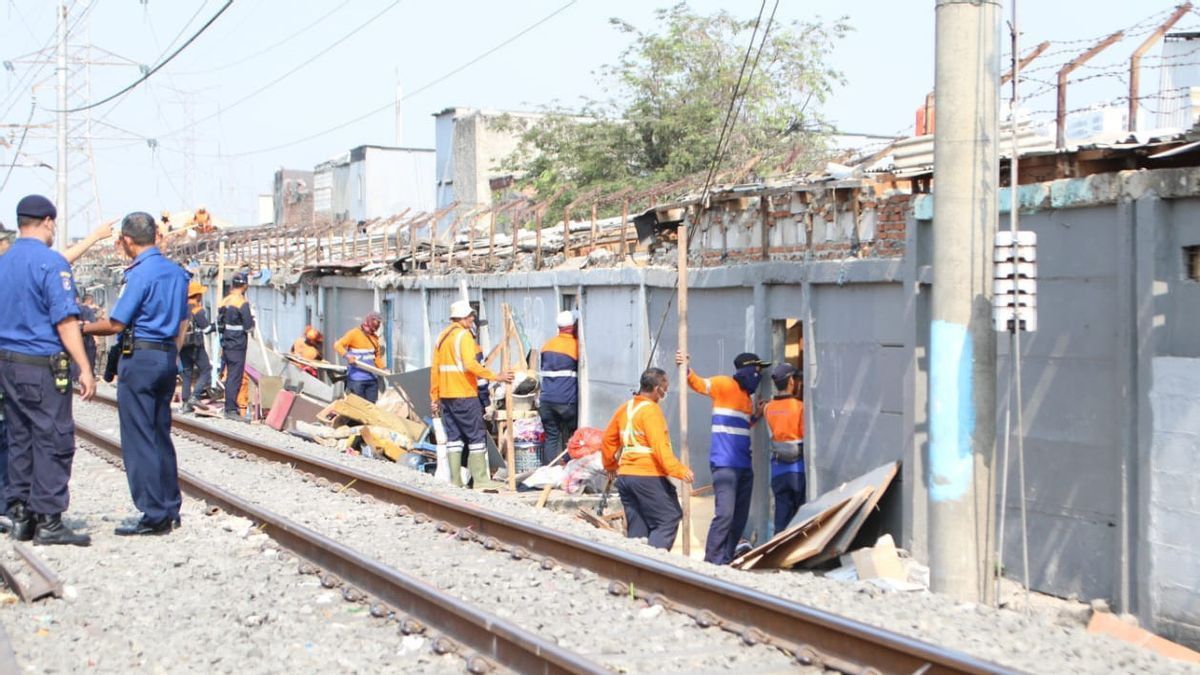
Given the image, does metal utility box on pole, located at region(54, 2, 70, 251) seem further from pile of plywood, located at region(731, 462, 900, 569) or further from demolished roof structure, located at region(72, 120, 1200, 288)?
pile of plywood, located at region(731, 462, 900, 569)

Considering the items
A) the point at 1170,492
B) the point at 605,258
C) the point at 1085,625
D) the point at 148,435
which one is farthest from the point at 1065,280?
the point at 605,258

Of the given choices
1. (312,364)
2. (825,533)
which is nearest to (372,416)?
(312,364)

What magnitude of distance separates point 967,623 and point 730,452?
14.2ft

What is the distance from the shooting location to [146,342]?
8234mm

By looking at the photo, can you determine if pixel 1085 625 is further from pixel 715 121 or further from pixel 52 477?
pixel 715 121

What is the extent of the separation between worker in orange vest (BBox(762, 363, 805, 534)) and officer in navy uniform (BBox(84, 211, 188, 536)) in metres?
5.22

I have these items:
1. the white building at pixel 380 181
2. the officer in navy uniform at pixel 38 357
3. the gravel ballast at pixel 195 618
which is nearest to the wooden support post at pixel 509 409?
the gravel ballast at pixel 195 618

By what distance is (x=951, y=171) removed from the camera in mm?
7723

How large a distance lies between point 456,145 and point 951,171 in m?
44.7

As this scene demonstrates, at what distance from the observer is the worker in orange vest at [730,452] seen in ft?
35.3

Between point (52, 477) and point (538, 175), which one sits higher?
point (538, 175)

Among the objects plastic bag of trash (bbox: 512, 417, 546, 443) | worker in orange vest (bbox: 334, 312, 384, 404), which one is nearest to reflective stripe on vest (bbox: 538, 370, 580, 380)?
plastic bag of trash (bbox: 512, 417, 546, 443)

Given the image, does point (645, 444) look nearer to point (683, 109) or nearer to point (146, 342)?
point (146, 342)

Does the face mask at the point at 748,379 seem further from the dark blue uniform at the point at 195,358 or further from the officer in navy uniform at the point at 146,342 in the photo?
the dark blue uniform at the point at 195,358
